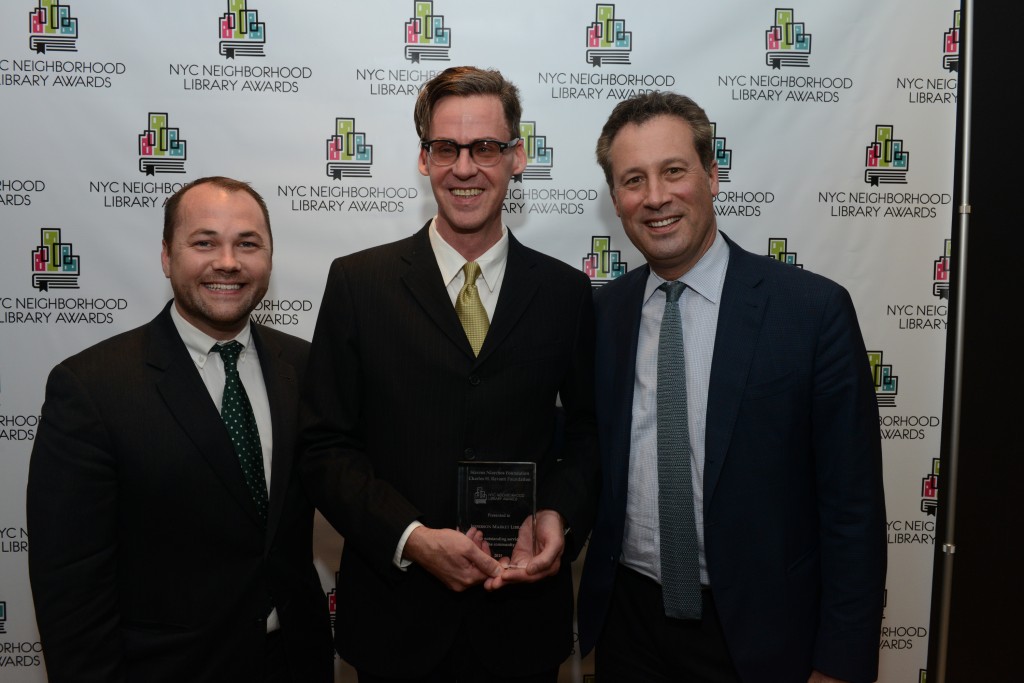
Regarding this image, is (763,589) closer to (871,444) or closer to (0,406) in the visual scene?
(871,444)

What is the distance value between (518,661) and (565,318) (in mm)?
1073

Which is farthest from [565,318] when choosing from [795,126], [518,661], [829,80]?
[829,80]

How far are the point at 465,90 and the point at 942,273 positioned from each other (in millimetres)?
2570

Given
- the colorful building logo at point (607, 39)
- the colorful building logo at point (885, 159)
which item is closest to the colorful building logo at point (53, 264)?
the colorful building logo at point (607, 39)

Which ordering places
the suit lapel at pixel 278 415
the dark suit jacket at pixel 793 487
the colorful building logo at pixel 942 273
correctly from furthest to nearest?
the colorful building logo at pixel 942 273, the suit lapel at pixel 278 415, the dark suit jacket at pixel 793 487

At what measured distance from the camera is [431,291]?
7.16 feet

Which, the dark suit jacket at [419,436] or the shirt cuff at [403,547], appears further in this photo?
the dark suit jacket at [419,436]

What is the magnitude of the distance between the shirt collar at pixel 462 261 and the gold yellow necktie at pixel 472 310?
0.08ft

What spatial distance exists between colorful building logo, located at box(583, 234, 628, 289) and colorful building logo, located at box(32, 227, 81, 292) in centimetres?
238

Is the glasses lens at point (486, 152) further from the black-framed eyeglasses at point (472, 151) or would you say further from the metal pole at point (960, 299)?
the metal pole at point (960, 299)

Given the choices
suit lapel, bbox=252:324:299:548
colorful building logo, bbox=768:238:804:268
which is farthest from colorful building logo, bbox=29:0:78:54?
colorful building logo, bbox=768:238:804:268

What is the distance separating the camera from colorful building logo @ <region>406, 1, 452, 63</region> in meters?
3.23

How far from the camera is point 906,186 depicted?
3375 millimetres

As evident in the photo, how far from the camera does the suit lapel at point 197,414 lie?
206 centimetres
